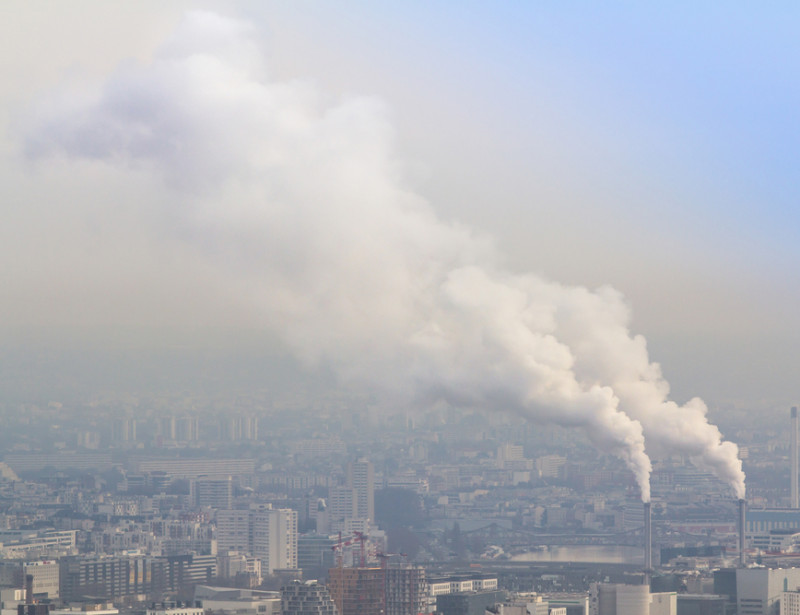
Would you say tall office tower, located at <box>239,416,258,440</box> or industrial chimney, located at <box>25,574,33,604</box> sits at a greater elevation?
tall office tower, located at <box>239,416,258,440</box>

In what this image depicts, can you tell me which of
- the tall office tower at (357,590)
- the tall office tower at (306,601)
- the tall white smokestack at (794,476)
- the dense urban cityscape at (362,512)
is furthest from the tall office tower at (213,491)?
the tall office tower at (306,601)

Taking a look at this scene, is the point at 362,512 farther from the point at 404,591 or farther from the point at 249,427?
the point at 404,591

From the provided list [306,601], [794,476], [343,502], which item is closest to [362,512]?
[343,502]

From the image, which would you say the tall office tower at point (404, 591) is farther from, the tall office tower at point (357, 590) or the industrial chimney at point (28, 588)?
the industrial chimney at point (28, 588)

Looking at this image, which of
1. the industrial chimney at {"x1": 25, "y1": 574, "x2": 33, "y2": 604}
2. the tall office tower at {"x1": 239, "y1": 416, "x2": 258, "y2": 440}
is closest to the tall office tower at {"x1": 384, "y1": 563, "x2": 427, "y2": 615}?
the industrial chimney at {"x1": 25, "y1": 574, "x2": 33, "y2": 604}

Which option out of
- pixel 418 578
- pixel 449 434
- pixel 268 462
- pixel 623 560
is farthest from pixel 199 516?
pixel 418 578

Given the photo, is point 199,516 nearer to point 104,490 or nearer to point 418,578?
point 104,490

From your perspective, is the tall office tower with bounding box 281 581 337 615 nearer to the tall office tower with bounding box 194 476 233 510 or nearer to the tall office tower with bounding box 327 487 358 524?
the tall office tower with bounding box 327 487 358 524
